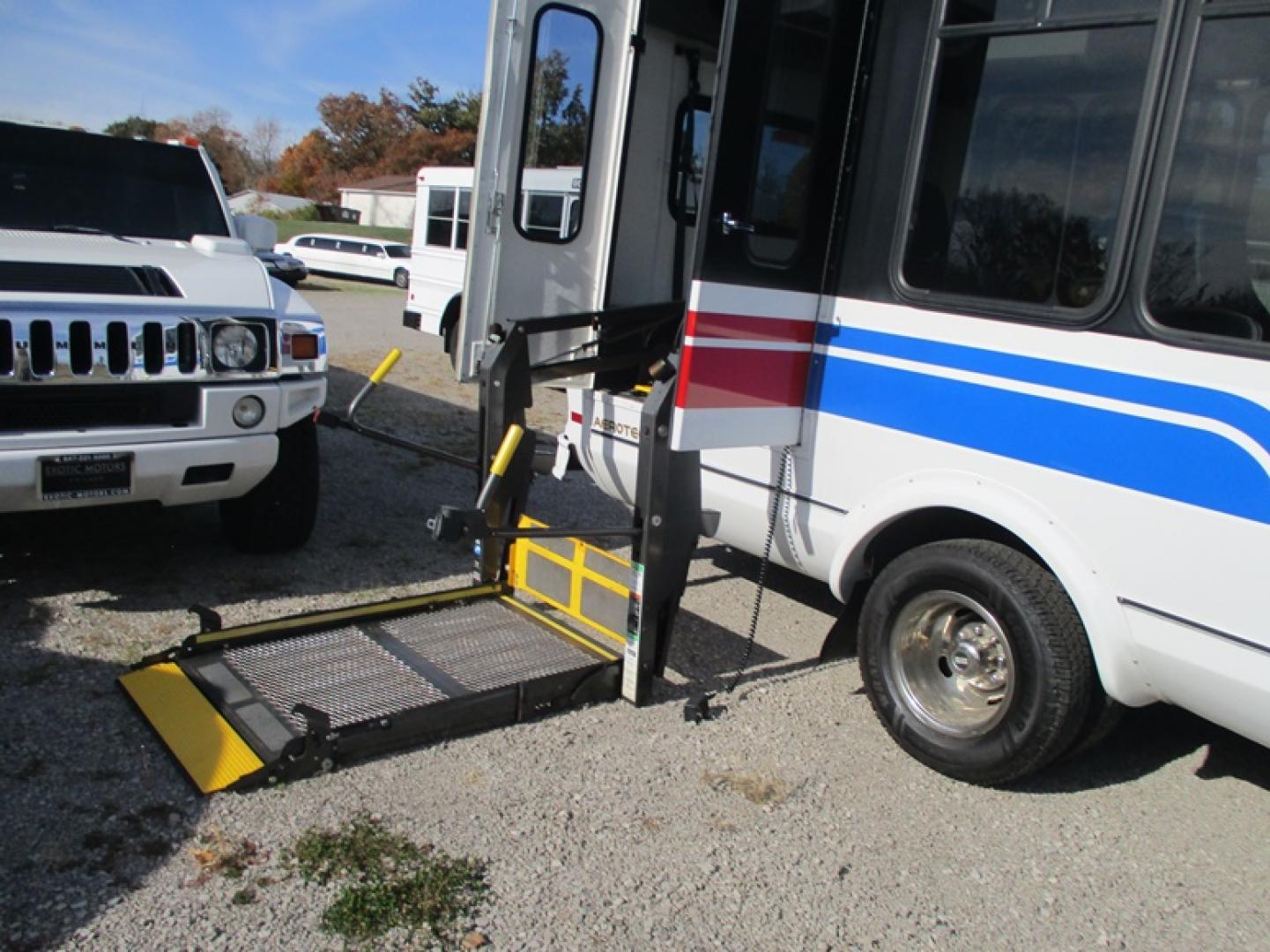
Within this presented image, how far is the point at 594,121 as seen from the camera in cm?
514

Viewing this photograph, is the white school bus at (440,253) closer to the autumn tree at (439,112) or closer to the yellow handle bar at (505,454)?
the yellow handle bar at (505,454)

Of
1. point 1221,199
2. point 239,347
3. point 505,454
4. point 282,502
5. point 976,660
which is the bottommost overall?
point 282,502

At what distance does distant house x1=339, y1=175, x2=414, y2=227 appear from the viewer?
5694cm

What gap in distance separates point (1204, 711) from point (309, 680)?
10.00 ft

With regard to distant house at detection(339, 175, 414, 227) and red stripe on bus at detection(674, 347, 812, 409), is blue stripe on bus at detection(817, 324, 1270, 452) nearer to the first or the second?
red stripe on bus at detection(674, 347, 812, 409)

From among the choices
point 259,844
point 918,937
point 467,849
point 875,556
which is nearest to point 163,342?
point 259,844

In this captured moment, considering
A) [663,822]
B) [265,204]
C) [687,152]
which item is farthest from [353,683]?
[265,204]

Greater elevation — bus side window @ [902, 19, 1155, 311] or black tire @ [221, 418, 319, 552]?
bus side window @ [902, 19, 1155, 311]

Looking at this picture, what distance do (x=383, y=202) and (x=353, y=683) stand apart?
189 ft

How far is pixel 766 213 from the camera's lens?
12.8ft

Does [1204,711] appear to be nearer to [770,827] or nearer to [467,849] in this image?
[770,827]

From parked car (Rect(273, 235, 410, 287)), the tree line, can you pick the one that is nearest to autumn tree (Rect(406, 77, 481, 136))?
the tree line

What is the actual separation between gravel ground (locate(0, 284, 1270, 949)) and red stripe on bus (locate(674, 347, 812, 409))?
4.03 ft

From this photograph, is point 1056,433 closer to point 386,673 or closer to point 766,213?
point 766,213
